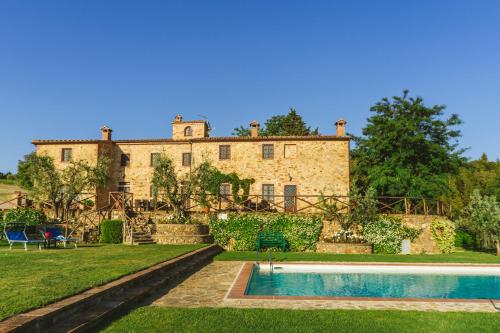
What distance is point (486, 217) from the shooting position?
19.4m

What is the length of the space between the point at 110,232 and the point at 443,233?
54.3 feet

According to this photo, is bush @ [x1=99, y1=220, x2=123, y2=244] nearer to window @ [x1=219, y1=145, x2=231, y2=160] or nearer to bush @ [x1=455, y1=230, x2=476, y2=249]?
window @ [x1=219, y1=145, x2=231, y2=160]

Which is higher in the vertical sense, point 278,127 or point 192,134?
point 278,127

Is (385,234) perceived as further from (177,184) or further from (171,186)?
(171,186)

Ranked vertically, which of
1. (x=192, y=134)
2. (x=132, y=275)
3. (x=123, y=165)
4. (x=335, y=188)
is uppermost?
(x=192, y=134)

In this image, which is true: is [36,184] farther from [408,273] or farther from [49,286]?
[408,273]

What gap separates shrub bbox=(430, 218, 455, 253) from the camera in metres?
18.9

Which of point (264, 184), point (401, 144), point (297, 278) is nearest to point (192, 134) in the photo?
point (264, 184)

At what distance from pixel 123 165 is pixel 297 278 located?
20.0m

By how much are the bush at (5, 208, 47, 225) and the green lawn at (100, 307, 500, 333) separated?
15919 millimetres

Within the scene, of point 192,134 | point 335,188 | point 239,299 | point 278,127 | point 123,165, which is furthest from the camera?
point 278,127

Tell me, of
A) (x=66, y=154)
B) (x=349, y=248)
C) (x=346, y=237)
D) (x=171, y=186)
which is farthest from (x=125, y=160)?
(x=349, y=248)

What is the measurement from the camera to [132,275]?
26.0 feet

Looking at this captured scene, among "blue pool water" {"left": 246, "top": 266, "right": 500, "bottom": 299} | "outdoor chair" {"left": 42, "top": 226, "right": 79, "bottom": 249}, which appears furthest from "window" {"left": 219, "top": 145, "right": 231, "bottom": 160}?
"blue pool water" {"left": 246, "top": 266, "right": 500, "bottom": 299}
